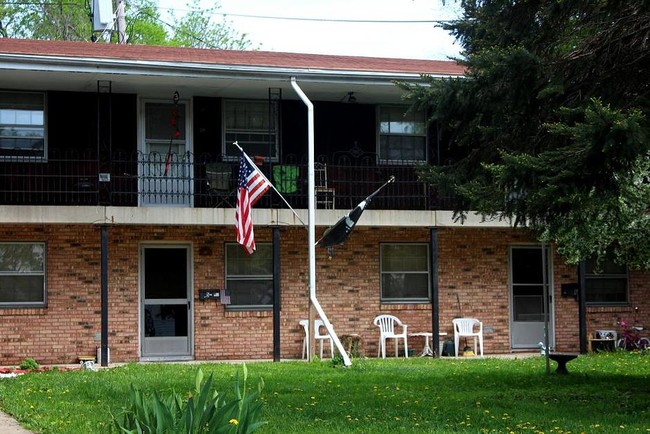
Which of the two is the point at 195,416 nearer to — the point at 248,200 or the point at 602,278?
the point at 248,200

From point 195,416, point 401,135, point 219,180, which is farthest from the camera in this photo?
point 401,135

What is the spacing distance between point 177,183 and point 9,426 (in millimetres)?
10243

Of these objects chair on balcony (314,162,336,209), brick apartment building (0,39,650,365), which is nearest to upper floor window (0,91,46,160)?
brick apartment building (0,39,650,365)

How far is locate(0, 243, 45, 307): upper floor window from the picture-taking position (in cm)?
1952

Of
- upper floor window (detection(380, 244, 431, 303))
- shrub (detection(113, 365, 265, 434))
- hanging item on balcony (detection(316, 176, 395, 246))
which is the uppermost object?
hanging item on balcony (detection(316, 176, 395, 246))

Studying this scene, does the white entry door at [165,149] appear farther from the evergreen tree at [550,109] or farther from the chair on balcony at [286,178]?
the evergreen tree at [550,109]

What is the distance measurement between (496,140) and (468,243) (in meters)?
9.92

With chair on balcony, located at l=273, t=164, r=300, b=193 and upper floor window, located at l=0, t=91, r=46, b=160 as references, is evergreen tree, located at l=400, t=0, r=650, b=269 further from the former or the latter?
upper floor window, located at l=0, t=91, r=46, b=160

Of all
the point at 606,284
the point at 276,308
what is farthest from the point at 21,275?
the point at 606,284

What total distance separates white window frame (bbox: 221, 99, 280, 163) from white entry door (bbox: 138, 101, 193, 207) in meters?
0.75

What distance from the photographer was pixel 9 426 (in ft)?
33.6

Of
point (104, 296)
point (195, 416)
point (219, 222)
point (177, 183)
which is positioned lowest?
point (195, 416)

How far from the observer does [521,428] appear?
32.4ft

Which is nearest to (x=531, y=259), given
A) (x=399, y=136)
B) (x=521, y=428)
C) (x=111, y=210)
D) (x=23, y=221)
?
(x=399, y=136)
